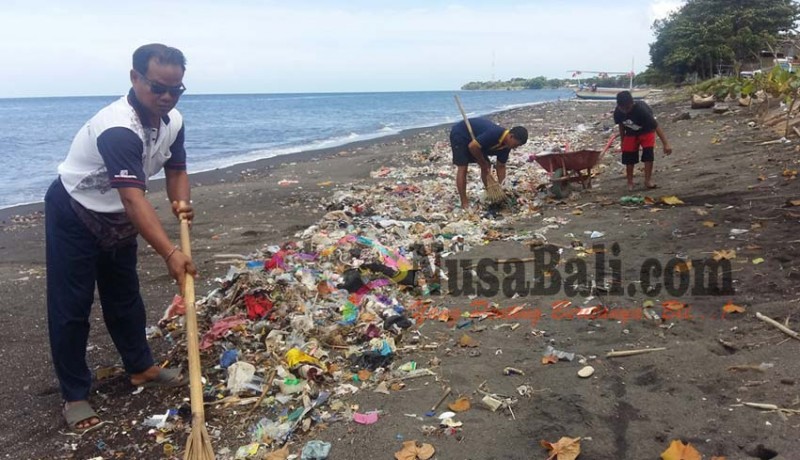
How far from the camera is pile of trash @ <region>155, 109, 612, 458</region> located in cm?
301

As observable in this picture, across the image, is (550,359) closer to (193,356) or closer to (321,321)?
(321,321)

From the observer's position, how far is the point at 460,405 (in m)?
2.79

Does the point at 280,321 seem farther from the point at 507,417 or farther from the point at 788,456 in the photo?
the point at 788,456

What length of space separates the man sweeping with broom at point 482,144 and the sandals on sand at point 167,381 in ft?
15.6

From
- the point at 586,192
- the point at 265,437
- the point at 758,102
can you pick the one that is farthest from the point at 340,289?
the point at 758,102

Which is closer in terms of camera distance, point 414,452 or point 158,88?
point 414,452

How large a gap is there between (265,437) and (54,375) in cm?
178

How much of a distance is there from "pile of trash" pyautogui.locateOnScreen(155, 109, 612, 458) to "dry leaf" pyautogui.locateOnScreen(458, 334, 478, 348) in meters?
0.21

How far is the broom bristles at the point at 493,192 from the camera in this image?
23.5 feet

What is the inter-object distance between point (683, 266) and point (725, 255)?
349 millimetres

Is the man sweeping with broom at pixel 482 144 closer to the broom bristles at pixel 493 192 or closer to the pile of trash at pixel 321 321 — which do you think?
the broom bristles at pixel 493 192

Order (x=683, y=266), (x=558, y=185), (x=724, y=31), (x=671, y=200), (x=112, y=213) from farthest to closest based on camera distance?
(x=724, y=31) < (x=558, y=185) < (x=671, y=200) < (x=683, y=266) < (x=112, y=213)

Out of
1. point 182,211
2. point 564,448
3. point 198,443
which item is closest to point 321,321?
point 182,211

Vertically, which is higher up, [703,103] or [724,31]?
[724,31]
